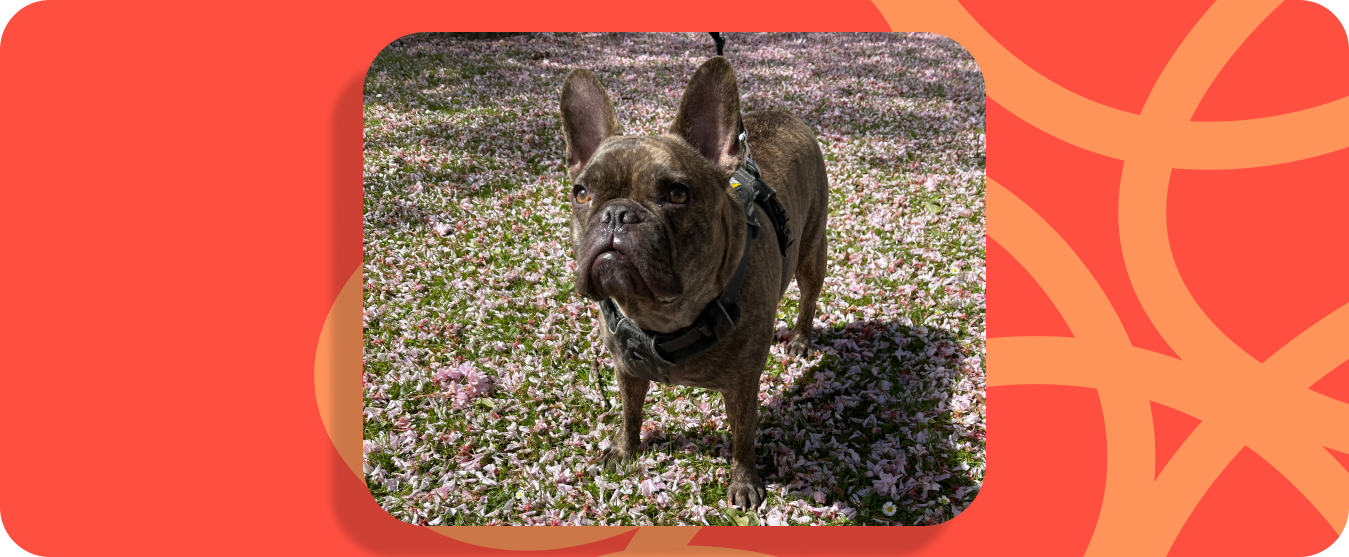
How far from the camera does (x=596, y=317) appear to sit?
19.1 feet

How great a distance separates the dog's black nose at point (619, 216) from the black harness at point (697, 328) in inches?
30.9

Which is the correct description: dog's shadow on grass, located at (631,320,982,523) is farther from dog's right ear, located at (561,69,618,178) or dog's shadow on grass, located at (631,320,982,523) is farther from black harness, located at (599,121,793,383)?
dog's right ear, located at (561,69,618,178)

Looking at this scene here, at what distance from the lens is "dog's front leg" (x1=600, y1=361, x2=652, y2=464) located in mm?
4035

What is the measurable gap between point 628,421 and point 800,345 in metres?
2.08

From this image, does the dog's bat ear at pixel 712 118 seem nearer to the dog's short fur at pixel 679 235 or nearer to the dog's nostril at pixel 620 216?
the dog's short fur at pixel 679 235

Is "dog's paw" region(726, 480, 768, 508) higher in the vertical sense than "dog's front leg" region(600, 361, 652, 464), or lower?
lower

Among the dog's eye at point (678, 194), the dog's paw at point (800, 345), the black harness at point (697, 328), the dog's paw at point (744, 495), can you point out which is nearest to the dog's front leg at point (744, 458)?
the dog's paw at point (744, 495)

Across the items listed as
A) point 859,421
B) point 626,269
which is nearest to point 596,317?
point 859,421

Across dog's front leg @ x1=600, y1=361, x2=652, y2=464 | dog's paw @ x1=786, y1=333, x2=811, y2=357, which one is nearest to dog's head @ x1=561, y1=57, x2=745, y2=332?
dog's front leg @ x1=600, y1=361, x2=652, y2=464

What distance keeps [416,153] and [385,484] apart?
6.26 metres

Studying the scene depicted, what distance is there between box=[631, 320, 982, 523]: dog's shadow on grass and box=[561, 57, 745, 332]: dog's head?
1726 millimetres

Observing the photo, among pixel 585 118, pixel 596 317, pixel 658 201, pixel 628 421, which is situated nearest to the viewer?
pixel 658 201

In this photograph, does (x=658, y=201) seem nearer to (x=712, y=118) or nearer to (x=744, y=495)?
(x=712, y=118)
